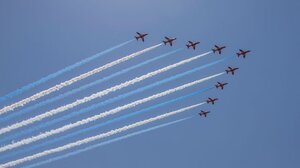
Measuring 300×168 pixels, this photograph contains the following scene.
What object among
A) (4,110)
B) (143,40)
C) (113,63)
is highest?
(143,40)

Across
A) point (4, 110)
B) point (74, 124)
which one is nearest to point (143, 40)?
point (74, 124)

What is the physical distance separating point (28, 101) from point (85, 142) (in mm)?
10934

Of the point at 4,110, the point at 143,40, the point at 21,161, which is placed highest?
the point at 143,40

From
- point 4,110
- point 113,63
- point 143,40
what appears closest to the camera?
point 4,110

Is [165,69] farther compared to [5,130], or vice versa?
[165,69]

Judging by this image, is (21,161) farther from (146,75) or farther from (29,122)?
(146,75)

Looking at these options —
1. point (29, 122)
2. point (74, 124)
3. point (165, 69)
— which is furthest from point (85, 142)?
point (165, 69)

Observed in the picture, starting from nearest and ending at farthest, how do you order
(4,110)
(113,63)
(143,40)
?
(4,110) → (113,63) → (143,40)

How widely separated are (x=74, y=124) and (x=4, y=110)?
10.8 meters

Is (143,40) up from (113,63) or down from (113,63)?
up

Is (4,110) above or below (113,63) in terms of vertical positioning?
below

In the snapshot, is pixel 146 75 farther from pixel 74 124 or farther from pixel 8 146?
pixel 8 146

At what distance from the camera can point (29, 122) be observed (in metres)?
86.1

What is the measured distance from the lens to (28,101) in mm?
87188
